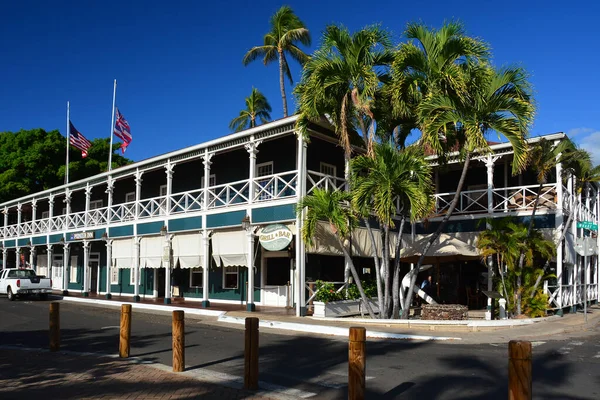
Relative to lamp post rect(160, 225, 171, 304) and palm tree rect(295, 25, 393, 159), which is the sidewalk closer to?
palm tree rect(295, 25, 393, 159)

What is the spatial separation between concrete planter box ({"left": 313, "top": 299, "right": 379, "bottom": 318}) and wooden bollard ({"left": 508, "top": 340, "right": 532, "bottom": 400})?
11495 mm

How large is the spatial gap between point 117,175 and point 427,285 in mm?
15075

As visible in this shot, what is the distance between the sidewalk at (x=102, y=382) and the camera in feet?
22.8

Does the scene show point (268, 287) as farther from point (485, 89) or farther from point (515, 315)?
point (485, 89)

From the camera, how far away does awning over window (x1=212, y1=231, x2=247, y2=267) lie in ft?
62.1

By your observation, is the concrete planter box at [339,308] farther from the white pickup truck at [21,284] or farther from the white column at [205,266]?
the white pickup truck at [21,284]

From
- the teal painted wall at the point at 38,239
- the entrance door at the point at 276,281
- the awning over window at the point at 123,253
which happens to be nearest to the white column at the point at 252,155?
the entrance door at the point at 276,281

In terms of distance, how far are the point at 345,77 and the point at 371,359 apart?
8.19 metres

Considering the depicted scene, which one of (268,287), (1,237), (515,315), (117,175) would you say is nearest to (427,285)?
(515,315)

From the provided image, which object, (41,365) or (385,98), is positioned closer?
(41,365)

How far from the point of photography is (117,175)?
84.1ft

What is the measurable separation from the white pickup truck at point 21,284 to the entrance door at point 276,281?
37.9 feet

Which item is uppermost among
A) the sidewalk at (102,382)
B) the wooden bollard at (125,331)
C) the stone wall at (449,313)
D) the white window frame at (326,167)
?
the white window frame at (326,167)

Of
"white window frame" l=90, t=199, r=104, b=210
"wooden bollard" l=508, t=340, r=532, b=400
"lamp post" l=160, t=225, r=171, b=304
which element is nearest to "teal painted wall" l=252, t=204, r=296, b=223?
"lamp post" l=160, t=225, r=171, b=304
